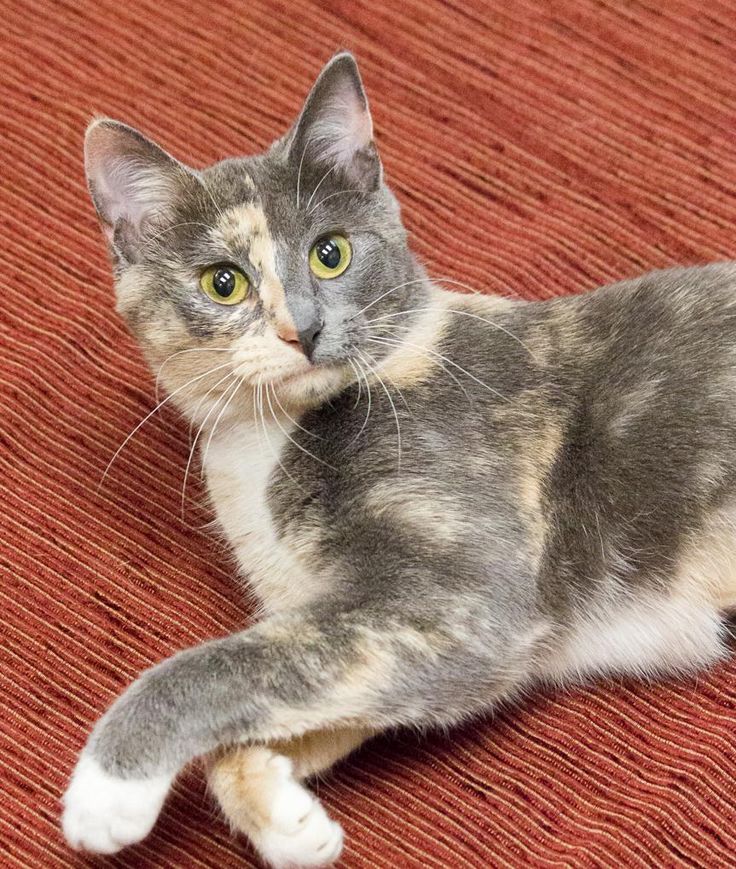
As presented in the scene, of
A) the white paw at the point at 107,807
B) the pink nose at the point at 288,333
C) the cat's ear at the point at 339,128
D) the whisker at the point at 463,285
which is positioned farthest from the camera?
the whisker at the point at 463,285

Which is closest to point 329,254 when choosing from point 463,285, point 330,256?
point 330,256

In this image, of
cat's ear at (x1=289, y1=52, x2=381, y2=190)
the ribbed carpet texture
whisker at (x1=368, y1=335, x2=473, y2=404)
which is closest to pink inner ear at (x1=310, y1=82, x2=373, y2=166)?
cat's ear at (x1=289, y1=52, x2=381, y2=190)

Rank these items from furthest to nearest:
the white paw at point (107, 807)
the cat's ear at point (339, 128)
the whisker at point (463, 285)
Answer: the whisker at point (463, 285)
the cat's ear at point (339, 128)
the white paw at point (107, 807)

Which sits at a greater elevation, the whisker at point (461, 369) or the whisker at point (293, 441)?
the whisker at point (461, 369)

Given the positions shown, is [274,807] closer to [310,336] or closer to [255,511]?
[255,511]

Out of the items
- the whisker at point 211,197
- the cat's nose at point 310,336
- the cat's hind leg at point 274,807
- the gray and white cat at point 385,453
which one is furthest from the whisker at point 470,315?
the cat's hind leg at point 274,807

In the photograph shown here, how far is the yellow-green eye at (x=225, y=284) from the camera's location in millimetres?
1323

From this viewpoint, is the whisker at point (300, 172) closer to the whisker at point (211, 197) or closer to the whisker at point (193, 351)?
the whisker at point (211, 197)

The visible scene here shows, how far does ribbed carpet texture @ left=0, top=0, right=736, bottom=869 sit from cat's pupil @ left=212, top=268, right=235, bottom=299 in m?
0.41

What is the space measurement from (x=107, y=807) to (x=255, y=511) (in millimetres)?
404

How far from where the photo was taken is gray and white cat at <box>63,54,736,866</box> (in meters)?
1.21

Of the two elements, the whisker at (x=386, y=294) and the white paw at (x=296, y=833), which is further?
the whisker at (x=386, y=294)

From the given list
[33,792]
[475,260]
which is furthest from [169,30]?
[33,792]

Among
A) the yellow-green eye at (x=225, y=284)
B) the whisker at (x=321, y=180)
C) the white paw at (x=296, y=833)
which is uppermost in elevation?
the whisker at (x=321, y=180)
